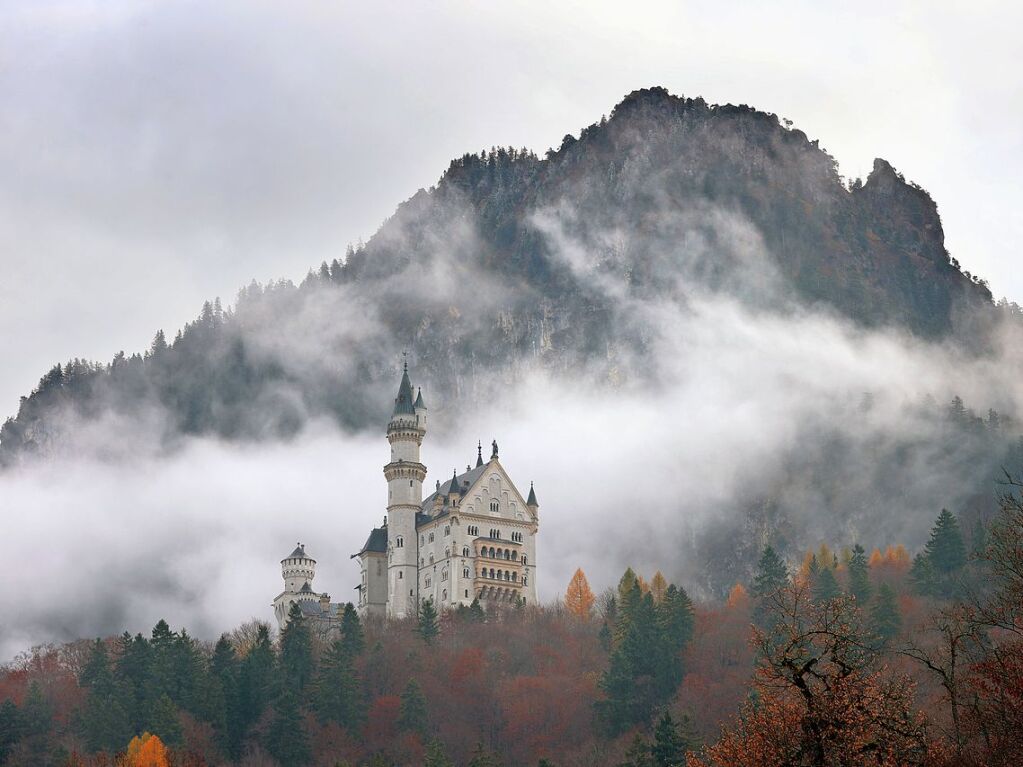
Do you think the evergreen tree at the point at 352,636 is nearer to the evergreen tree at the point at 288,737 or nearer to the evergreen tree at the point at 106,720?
the evergreen tree at the point at 288,737

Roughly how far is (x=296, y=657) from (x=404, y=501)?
43151 mm

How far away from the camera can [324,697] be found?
10375cm

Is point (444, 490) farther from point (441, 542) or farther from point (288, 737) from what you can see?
point (288, 737)

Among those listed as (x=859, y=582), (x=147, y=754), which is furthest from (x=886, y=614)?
(x=147, y=754)

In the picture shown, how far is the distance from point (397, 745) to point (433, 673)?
15.6 meters

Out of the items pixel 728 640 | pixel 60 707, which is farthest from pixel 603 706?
pixel 60 707

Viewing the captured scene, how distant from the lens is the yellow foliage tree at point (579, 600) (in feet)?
472

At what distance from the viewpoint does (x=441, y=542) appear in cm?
14800

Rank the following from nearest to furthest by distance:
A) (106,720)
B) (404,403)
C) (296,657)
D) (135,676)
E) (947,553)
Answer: (106,720), (135,676), (296,657), (947,553), (404,403)

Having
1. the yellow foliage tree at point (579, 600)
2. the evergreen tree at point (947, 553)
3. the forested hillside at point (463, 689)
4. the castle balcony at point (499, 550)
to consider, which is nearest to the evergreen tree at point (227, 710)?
the forested hillside at point (463, 689)

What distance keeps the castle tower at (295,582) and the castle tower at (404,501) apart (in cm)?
1638

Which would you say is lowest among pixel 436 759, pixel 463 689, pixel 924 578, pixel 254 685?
pixel 436 759

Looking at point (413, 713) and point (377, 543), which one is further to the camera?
point (377, 543)

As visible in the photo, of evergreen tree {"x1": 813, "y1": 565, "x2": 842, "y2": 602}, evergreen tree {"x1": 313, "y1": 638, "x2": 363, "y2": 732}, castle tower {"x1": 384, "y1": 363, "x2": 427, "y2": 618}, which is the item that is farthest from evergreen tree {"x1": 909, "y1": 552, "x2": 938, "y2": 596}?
castle tower {"x1": 384, "y1": 363, "x2": 427, "y2": 618}
